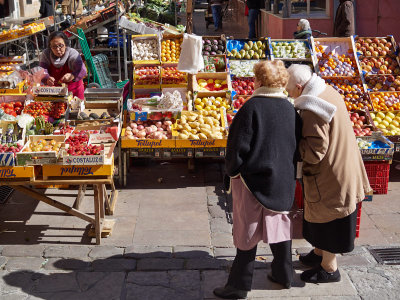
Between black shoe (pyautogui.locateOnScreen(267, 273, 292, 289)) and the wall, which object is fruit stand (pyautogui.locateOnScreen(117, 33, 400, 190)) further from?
the wall

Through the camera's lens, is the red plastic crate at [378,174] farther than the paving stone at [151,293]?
Yes

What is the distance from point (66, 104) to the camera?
761 centimetres

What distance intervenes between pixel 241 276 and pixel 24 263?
2190 millimetres

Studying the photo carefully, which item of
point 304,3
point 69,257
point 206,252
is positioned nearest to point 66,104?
point 69,257

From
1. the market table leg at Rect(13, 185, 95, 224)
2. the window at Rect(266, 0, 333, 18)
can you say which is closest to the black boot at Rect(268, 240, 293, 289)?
the market table leg at Rect(13, 185, 95, 224)

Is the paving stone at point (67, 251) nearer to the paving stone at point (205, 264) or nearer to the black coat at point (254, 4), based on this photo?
the paving stone at point (205, 264)

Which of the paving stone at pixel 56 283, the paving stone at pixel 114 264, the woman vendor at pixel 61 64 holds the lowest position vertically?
the paving stone at pixel 114 264

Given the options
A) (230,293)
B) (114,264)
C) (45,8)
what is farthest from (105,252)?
(45,8)

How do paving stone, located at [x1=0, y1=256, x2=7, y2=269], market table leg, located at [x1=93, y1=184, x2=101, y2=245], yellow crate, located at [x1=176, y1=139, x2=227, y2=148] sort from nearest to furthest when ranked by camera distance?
paving stone, located at [x1=0, y1=256, x2=7, y2=269], market table leg, located at [x1=93, y1=184, x2=101, y2=245], yellow crate, located at [x1=176, y1=139, x2=227, y2=148]

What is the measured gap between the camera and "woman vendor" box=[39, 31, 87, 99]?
7938 mm

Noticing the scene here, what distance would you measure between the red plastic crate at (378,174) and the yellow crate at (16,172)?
3909 mm

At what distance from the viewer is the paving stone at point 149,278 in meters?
5.11

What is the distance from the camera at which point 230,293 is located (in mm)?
4742

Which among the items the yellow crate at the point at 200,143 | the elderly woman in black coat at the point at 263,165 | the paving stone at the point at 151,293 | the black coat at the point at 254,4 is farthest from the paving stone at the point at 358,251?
the black coat at the point at 254,4
